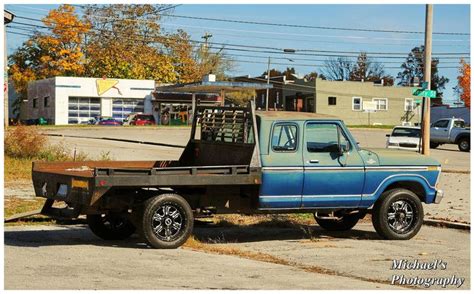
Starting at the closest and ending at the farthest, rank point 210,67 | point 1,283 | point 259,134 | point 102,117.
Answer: point 1,283 → point 259,134 → point 102,117 → point 210,67

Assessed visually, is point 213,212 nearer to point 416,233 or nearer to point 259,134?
point 259,134

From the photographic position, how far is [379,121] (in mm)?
85188

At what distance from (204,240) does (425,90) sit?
11.7m

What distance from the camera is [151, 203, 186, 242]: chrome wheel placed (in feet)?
37.2

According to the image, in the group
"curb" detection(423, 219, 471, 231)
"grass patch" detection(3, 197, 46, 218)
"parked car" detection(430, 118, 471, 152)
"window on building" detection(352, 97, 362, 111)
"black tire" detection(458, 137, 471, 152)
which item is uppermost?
"window on building" detection(352, 97, 362, 111)

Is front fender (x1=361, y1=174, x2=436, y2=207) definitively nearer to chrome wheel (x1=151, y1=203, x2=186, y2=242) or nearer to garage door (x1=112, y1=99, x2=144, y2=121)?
chrome wheel (x1=151, y1=203, x2=186, y2=242)

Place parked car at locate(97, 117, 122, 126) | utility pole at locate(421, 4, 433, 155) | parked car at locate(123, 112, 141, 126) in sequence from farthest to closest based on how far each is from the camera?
1. parked car at locate(123, 112, 141, 126)
2. parked car at locate(97, 117, 122, 126)
3. utility pole at locate(421, 4, 433, 155)

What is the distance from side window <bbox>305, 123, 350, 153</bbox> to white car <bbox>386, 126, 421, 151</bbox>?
26.0 metres

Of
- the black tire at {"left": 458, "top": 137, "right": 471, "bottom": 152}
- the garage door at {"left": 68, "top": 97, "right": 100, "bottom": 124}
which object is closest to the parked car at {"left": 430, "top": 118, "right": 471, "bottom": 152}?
the black tire at {"left": 458, "top": 137, "right": 471, "bottom": 152}

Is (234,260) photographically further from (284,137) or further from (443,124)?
(443,124)

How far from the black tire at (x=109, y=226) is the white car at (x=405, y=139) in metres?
26.8

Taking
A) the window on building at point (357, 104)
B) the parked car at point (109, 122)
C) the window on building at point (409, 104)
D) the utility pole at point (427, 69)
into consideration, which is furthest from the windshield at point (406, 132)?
the window on building at point (409, 104)

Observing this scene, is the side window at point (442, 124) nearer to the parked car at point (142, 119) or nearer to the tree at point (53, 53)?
the parked car at point (142, 119)

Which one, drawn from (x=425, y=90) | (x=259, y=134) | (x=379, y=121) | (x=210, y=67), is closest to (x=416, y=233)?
(x=259, y=134)
